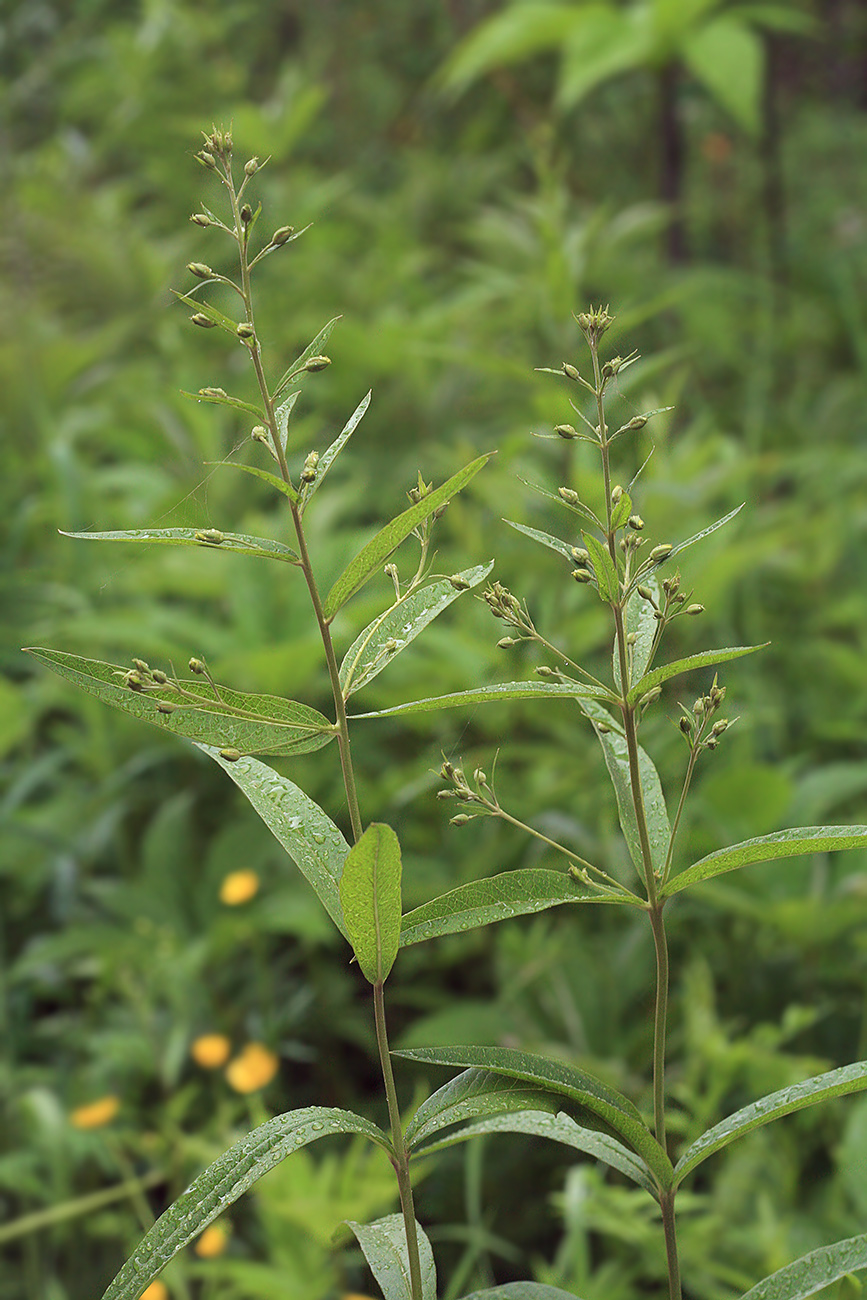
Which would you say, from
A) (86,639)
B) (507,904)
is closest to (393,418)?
(86,639)

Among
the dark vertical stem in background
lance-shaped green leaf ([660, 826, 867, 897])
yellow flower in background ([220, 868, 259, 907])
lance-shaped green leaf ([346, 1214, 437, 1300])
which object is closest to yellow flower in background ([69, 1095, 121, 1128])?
yellow flower in background ([220, 868, 259, 907])

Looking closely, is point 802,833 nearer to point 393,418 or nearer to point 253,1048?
point 253,1048

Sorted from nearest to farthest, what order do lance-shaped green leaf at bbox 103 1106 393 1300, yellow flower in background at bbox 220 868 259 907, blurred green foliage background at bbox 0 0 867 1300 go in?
lance-shaped green leaf at bbox 103 1106 393 1300 → blurred green foliage background at bbox 0 0 867 1300 → yellow flower in background at bbox 220 868 259 907

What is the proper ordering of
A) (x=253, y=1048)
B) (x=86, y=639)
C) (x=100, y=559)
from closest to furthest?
(x=253, y=1048)
(x=86, y=639)
(x=100, y=559)

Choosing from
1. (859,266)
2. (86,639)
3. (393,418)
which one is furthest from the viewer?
(859,266)

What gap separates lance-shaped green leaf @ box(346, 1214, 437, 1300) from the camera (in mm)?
337

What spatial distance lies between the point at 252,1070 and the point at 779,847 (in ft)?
2.42

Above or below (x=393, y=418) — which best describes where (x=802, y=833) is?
above

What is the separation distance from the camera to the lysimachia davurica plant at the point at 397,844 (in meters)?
0.29

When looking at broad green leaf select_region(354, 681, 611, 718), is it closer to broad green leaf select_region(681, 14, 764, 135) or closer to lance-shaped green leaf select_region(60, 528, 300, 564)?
lance-shaped green leaf select_region(60, 528, 300, 564)

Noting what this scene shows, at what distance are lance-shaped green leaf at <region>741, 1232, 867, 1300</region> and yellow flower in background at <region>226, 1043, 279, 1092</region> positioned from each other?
65 cm

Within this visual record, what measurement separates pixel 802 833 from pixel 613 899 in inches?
2.0

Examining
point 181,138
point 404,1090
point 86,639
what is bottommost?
point 404,1090

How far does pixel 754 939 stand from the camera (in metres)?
1.10
